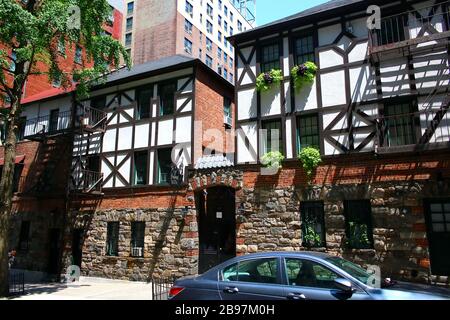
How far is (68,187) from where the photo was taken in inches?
686

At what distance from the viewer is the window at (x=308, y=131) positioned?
1276cm

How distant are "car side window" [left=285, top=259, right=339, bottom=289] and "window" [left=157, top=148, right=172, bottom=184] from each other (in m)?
10.7

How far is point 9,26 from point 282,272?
1206cm

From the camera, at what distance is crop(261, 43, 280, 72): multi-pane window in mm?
14031

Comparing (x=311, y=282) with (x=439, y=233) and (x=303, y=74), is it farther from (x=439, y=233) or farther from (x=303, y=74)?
(x=303, y=74)

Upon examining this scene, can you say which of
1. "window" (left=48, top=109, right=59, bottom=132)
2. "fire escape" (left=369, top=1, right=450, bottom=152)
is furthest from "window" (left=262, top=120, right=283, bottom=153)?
"window" (left=48, top=109, right=59, bottom=132)

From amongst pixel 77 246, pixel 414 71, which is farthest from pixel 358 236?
pixel 77 246

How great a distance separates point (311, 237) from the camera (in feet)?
39.4

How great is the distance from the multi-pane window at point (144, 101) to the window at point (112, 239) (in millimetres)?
5200

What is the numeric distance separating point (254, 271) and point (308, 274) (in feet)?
2.80

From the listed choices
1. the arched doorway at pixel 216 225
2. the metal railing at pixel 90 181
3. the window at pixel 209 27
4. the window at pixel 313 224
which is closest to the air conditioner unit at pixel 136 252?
the arched doorway at pixel 216 225

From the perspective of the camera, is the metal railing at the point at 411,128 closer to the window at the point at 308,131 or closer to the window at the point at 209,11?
the window at the point at 308,131

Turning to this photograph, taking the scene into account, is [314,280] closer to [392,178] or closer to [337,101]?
[392,178]

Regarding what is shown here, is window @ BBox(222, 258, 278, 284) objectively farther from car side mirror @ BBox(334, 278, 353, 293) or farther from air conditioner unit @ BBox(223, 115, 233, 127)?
air conditioner unit @ BBox(223, 115, 233, 127)
